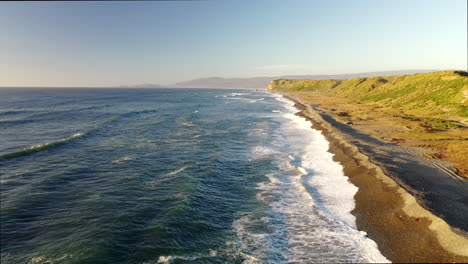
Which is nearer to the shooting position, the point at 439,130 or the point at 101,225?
the point at 101,225

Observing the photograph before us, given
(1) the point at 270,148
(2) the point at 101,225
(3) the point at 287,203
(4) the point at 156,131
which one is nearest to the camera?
(2) the point at 101,225

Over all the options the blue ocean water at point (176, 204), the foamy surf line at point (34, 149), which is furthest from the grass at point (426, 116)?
the foamy surf line at point (34, 149)

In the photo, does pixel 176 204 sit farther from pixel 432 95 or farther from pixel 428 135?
pixel 432 95

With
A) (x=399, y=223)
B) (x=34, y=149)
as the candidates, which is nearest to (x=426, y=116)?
(x=399, y=223)

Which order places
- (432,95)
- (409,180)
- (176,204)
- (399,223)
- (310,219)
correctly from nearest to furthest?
(399,223)
(310,219)
(176,204)
(409,180)
(432,95)

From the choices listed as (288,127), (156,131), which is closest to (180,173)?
(156,131)

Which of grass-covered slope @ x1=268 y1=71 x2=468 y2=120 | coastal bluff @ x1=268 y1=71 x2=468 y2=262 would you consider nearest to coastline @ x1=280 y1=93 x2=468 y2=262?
coastal bluff @ x1=268 y1=71 x2=468 y2=262

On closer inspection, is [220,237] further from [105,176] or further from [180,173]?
[105,176]
